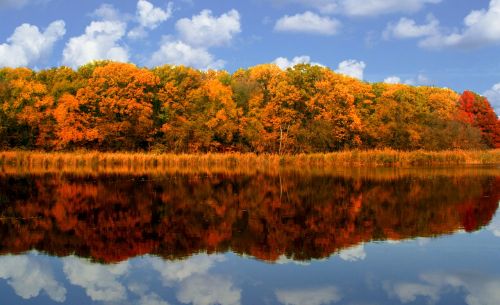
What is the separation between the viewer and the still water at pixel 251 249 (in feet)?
30.5

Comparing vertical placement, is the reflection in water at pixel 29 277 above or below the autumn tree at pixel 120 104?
below

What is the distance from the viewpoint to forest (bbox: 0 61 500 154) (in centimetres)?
5356

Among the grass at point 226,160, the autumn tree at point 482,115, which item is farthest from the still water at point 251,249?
the autumn tree at point 482,115

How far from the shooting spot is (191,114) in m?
56.2

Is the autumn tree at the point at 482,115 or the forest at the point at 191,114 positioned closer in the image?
the forest at the point at 191,114

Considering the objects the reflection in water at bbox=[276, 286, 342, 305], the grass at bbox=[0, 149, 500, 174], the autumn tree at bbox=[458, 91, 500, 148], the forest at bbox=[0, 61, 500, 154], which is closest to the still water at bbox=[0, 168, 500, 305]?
the reflection in water at bbox=[276, 286, 342, 305]

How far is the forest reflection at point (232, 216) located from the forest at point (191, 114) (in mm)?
27485

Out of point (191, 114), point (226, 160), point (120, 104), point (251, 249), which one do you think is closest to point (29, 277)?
point (251, 249)

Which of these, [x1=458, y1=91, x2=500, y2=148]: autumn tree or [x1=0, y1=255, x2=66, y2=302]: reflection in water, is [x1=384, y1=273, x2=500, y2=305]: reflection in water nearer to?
[x1=0, y1=255, x2=66, y2=302]: reflection in water

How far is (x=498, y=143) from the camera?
8362 cm

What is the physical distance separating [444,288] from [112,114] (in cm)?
4858

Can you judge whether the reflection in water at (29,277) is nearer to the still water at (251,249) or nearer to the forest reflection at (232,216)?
the still water at (251,249)

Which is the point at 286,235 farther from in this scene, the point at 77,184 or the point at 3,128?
the point at 3,128

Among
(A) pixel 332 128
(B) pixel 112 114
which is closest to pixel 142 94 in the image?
(B) pixel 112 114
